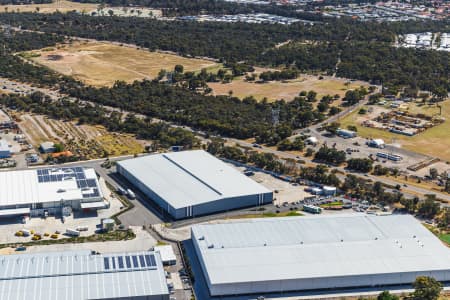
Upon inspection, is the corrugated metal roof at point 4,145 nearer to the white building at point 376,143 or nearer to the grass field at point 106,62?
the grass field at point 106,62

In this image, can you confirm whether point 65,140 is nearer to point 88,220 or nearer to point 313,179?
point 88,220

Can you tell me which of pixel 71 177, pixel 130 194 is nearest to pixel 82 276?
pixel 130 194

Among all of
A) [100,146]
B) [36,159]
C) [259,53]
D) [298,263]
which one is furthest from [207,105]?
[298,263]

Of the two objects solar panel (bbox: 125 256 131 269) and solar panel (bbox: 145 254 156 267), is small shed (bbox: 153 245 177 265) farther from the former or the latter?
solar panel (bbox: 125 256 131 269)

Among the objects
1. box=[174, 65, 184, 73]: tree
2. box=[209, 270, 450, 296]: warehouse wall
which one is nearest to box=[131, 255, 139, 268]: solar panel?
box=[209, 270, 450, 296]: warehouse wall

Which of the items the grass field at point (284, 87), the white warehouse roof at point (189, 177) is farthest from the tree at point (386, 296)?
the grass field at point (284, 87)

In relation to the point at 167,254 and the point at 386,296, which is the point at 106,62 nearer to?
the point at 167,254
